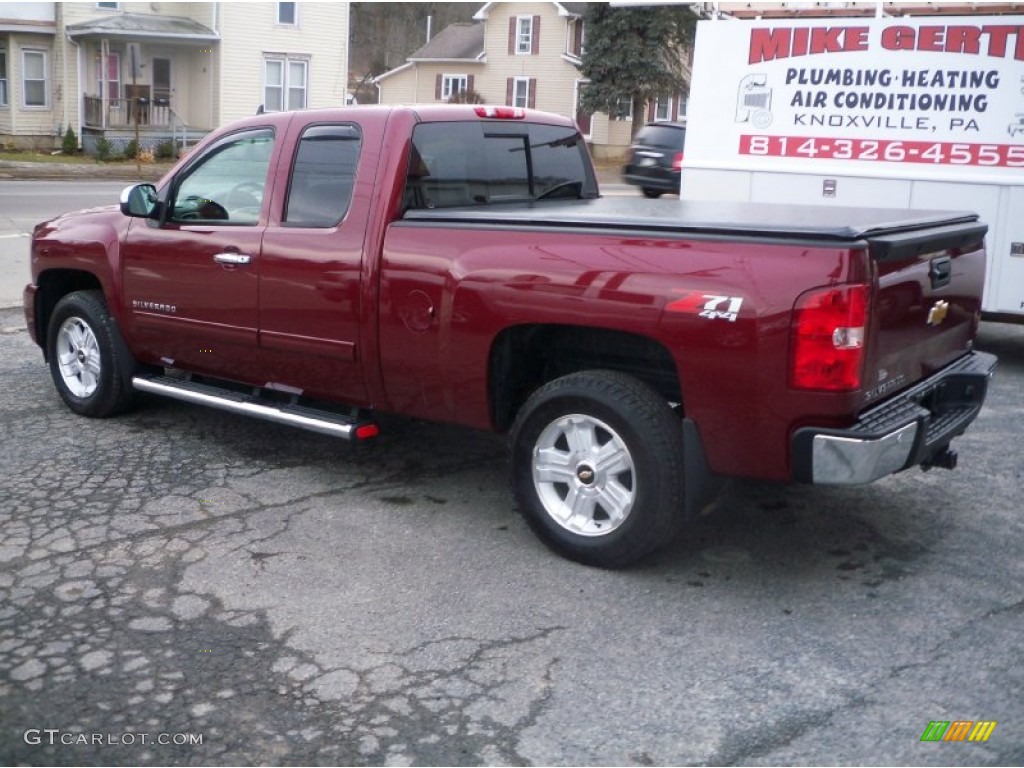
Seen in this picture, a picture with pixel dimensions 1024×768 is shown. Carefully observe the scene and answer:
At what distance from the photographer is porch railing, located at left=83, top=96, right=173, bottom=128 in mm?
34688

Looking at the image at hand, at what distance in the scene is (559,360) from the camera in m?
5.39

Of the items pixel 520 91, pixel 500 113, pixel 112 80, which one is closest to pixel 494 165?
Answer: pixel 500 113

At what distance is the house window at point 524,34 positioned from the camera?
50.5 metres

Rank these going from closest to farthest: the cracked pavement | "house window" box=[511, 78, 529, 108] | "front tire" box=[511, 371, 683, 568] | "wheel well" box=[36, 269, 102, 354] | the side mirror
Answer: the cracked pavement, "front tire" box=[511, 371, 683, 568], the side mirror, "wheel well" box=[36, 269, 102, 354], "house window" box=[511, 78, 529, 108]

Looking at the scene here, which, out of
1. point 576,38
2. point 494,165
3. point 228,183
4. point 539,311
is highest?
point 576,38

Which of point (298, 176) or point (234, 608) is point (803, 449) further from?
point (298, 176)

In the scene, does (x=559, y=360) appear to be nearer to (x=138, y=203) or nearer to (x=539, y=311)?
(x=539, y=311)

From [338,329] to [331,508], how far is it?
33.5 inches


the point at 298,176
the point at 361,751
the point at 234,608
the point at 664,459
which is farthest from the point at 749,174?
the point at 361,751

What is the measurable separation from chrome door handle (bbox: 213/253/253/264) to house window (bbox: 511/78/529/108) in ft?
152

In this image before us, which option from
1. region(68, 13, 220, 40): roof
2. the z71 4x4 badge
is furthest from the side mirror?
region(68, 13, 220, 40): roof

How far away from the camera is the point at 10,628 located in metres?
4.26

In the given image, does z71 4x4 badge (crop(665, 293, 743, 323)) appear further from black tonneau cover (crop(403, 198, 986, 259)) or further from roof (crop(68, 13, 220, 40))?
roof (crop(68, 13, 220, 40))

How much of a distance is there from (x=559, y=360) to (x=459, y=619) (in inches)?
56.5
